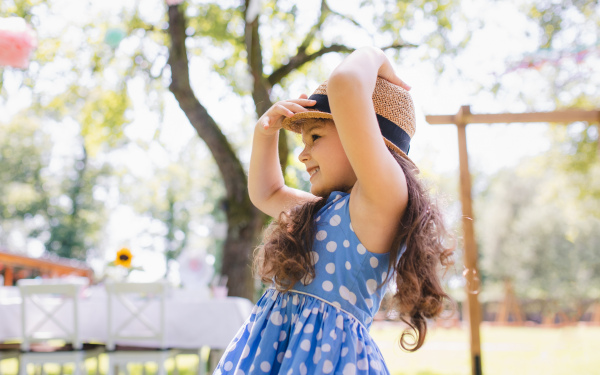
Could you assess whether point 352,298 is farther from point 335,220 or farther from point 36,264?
point 36,264

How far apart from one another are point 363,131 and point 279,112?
256 millimetres

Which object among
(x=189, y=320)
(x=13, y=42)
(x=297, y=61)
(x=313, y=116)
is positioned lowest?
(x=189, y=320)

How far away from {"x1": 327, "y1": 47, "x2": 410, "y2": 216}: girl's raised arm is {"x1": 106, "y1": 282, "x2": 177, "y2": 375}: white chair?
272 cm

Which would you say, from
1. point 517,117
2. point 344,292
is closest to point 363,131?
point 344,292

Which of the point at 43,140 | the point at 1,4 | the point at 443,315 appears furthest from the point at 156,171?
the point at 443,315

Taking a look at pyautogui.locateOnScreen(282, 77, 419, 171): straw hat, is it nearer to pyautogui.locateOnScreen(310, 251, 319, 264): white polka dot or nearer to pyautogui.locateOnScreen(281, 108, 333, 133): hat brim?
pyautogui.locateOnScreen(281, 108, 333, 133): hat brim

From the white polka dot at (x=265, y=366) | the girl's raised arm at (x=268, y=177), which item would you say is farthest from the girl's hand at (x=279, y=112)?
the white polka dot at (x=265, y=366)

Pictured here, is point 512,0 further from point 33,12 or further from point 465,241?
point 33,12

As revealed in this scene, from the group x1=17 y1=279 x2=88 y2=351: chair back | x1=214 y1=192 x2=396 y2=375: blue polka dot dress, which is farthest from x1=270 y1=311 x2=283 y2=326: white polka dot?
x1=17 y1=279 x2=88 y2=351: chair back

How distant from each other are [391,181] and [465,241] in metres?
3.06

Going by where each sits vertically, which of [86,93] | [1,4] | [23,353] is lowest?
[23,353]

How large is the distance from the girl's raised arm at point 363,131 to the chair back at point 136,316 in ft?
8.91

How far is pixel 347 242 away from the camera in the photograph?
983 millimetres

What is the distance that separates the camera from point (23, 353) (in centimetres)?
355
